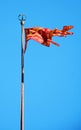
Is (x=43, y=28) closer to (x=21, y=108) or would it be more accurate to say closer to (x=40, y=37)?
(x=40, y=37)

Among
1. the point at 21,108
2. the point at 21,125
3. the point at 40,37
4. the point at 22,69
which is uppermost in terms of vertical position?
the point at 40,37

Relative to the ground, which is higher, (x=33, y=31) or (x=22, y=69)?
(x=33, y=31)

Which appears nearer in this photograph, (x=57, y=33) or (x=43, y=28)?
(x=57, y=33)

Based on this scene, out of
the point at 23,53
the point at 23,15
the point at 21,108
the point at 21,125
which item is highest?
the point at 23,15

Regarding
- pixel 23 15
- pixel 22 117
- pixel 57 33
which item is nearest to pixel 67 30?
pixel 57 33

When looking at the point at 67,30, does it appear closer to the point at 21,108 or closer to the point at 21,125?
the point at 21,108

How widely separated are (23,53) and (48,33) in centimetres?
97

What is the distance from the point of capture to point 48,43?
6949mm

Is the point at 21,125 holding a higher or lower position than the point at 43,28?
lower

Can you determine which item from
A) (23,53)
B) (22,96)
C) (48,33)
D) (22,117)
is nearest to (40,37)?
(48,33)

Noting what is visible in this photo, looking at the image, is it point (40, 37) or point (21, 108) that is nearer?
point (21, 108)

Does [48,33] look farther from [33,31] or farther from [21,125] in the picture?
[21,125]

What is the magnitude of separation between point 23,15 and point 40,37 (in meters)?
0.84

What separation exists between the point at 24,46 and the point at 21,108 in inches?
71.9
